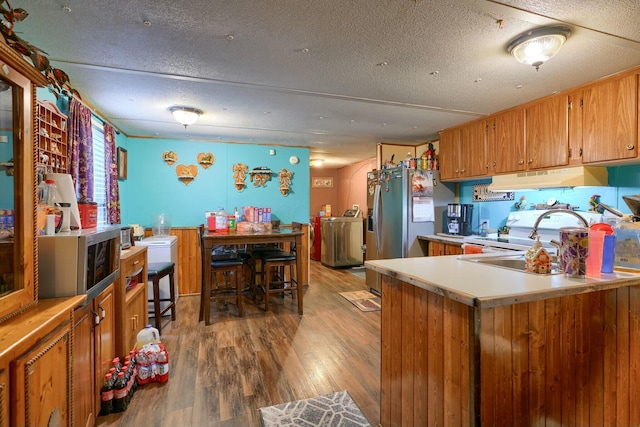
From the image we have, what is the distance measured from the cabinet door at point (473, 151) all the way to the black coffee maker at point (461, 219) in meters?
0.40

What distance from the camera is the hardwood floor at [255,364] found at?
1868 millimetres

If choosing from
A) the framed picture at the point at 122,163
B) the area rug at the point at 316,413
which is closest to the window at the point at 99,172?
the framed picture at the point at 122,163

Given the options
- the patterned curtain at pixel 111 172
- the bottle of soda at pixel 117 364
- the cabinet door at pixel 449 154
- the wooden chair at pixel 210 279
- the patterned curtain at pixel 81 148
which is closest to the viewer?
the bottle of soda at pixel 117 364

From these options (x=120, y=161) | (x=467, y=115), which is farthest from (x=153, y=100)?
(x=467, y=115)

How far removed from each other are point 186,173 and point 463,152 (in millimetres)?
3799

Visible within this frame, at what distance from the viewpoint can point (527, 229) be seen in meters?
3.12

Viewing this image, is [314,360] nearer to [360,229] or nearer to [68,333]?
[68,333]

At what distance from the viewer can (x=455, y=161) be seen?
12.8 ft

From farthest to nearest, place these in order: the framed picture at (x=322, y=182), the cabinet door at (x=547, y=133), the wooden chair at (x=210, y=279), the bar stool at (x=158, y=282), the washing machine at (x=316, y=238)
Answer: the framed picture at (x=322, y=182)
the washing machine at (x=316, y=238)
the wooden chair at (x=210, y=279)
the bar stool at (x=158, y=282)
the cabinet door at (x=547, y=133)

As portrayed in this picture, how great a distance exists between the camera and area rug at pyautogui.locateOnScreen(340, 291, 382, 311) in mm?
3748

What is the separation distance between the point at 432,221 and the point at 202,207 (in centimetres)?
329

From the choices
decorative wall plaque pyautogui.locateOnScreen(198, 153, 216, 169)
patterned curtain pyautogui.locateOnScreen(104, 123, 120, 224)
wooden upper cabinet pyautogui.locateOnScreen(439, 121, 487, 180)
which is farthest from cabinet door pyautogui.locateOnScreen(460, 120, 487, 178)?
patterned curtain pyautogui.locateOnScreen(104, 123, 120, 224)

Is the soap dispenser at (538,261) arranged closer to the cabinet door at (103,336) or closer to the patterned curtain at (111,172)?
the cabinet door at (103,336)

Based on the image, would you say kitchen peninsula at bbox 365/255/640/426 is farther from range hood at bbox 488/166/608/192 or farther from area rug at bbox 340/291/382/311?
area rug at bbox 340/291/382/311
